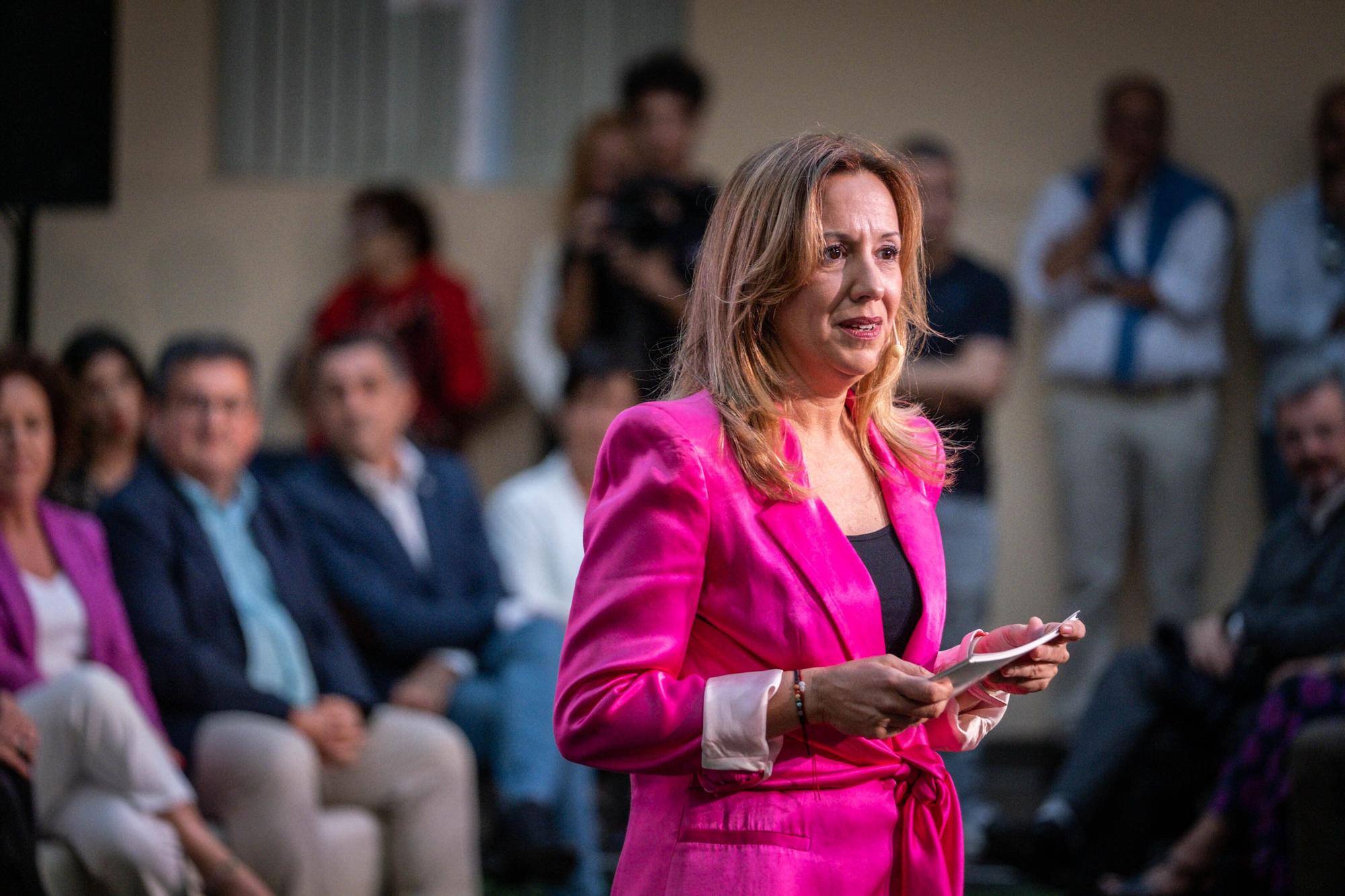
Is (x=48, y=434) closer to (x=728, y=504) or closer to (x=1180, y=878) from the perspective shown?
(x=728, y=504)

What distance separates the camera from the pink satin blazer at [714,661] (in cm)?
158

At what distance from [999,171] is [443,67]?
212 cm

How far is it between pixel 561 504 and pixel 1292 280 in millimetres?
2617

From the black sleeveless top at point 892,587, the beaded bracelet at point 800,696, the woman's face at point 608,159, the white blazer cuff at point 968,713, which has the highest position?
the woman's face at point 608,159

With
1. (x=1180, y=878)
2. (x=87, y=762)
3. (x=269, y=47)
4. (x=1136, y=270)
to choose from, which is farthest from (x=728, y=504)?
(x=269, y=47)

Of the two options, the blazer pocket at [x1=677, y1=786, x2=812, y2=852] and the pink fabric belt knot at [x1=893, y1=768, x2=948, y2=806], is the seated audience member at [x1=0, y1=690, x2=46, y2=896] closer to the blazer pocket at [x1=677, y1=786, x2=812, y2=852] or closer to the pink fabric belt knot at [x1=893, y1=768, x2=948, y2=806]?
the blazer pocket at [x1=677, y1=786, x2=812, y2=852]

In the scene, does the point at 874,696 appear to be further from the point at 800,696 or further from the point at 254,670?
the point at 254,670

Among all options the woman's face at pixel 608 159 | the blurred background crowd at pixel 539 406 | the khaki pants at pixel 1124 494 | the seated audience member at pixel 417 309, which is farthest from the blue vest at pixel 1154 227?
the seated audience member at pixel 417 309

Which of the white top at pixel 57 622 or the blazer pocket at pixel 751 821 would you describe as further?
the white top at pixel 57 622

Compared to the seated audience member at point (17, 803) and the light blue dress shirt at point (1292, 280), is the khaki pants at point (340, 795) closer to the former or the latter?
the seated audience member at point (17, 803)

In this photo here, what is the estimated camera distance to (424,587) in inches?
165

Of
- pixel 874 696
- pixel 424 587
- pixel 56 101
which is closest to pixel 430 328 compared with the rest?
pixel 424 587

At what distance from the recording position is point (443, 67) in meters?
6.18

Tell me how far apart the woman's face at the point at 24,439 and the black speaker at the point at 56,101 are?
2.46 feet
